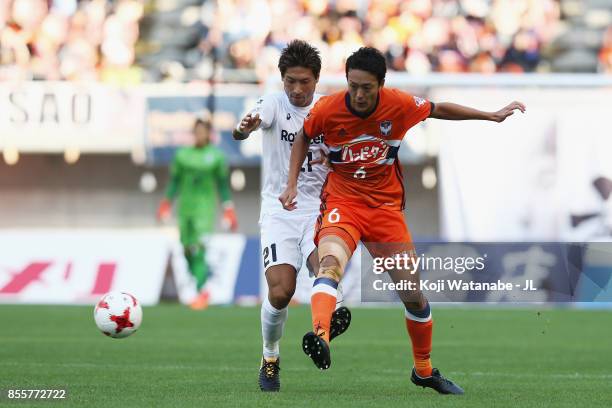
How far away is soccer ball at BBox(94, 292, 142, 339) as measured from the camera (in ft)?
30.6

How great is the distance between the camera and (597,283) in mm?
10125

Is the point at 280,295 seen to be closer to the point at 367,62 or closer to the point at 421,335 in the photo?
the point at 421,335

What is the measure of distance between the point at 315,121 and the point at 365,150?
0.37 m

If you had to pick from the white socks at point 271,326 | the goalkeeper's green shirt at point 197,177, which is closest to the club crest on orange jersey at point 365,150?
the white socks at point 271,326

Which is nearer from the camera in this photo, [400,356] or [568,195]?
[400,356]

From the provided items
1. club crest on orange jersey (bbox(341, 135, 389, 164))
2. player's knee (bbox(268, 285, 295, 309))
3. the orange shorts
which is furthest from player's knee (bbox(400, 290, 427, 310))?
club crest on orange jersey (bbox(341, 135, 389, 164))

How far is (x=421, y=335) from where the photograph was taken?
27.0 feet

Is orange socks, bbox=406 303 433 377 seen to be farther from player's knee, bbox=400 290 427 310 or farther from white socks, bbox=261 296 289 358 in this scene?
white socks, bbox=261 296 289 358

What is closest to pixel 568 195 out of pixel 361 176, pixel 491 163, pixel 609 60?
pixel 491 163

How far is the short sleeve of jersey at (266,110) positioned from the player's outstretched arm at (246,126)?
0.25 ft

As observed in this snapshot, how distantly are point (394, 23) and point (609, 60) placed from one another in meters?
3.78

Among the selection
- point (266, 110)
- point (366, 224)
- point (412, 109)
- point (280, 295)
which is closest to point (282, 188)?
point (266, 110)

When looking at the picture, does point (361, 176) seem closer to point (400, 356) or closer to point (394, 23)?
point (400, 356)

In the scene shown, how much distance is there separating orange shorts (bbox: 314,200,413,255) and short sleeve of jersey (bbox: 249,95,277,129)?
791 mm
